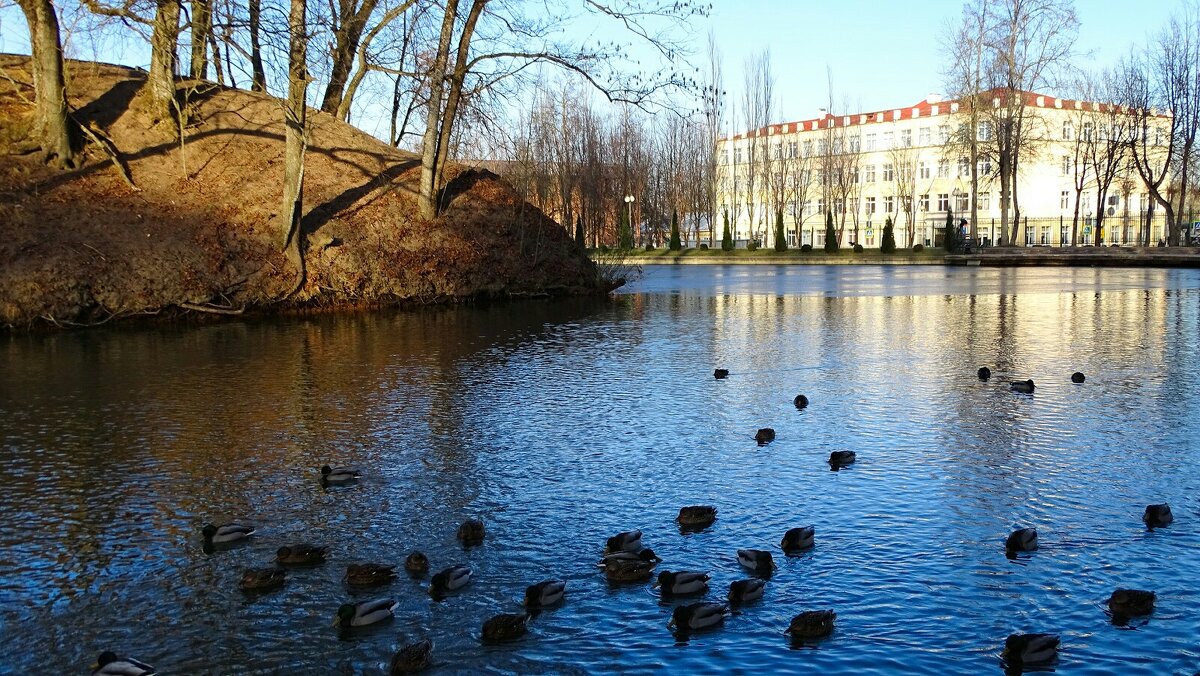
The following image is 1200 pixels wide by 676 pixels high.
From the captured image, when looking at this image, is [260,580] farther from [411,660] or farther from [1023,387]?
[1023,387]

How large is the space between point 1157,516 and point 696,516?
304 cm

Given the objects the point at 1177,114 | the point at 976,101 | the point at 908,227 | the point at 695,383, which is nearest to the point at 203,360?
the point at 695,383

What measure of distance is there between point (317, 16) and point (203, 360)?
9066mm

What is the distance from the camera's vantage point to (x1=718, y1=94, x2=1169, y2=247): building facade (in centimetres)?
8544

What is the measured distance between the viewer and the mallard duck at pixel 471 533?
6.41 m

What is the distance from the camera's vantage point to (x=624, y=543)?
6035mm

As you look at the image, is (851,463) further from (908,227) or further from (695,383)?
(908,227)

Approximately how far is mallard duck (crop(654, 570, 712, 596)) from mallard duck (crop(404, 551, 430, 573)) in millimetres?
1424

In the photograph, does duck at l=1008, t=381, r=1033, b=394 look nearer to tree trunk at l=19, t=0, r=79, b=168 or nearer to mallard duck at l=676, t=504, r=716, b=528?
mallard duck at l=676, t=504, r=716, b=528

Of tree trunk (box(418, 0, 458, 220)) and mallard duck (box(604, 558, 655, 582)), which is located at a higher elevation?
tree trunk (box(418, 0, 458, 220))


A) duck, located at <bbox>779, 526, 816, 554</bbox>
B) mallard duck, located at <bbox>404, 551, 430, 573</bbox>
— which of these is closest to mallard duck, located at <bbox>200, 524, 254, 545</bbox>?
mallard duck, located at <bbox>404, 551, 430, 573</bbox>

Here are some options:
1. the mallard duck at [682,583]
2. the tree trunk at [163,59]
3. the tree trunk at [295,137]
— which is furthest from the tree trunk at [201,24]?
the mallard duck at [682,583]

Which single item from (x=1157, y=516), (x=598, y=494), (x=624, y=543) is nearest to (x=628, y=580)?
(x=624, y=543)

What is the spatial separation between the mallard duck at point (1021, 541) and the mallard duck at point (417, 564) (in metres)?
3.61
